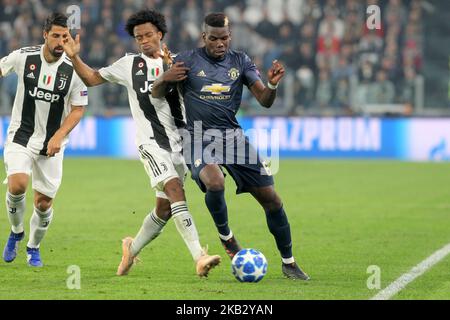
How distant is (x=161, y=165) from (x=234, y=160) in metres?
0.62

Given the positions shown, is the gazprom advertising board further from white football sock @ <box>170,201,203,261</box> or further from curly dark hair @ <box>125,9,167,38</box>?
white football sock @ <box>170,201,203,261</box>

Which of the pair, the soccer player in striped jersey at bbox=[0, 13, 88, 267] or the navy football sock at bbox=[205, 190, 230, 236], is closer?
the navy football sock at bbox=[205, 190, 230, 236]

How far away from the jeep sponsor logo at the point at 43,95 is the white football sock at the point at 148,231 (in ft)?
5.02

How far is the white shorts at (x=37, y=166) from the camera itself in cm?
927

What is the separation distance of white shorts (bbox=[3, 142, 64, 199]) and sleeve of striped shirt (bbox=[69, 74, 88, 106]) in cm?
50

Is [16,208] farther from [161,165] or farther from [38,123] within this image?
[161,165]

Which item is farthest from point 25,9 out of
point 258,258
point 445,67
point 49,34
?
point 258,258

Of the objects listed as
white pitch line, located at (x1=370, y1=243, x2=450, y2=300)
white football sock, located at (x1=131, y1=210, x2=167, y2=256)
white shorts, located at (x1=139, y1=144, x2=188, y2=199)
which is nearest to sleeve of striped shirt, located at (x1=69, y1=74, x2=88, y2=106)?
white shorts, located at (x1=139, y1=144, x2=188, y2=199)

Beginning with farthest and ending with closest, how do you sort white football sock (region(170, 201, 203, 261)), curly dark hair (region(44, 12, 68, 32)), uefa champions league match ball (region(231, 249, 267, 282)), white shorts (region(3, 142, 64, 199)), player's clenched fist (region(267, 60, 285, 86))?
white shorts (region(3, 142, 64, 199)), curly dark hair (region(44, 12, 68, 32)), white football sock (region(170, 201, 203, 261)), player's clenched fist (region(267, 60, 285, 86)), uefa champions league match ball (region(231, 249, 267, 282))

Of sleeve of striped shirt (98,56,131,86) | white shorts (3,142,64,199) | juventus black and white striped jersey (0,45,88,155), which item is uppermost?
sleeve of striped shirt (98,56,131,86)

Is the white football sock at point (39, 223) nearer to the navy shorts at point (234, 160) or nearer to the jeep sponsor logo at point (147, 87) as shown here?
the jeep sponsor logo at point (147, 87)

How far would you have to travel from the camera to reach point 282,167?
21.2 meters

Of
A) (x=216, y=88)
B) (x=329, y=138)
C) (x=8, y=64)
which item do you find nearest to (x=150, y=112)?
(x=216, y=88)

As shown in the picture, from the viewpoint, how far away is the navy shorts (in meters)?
8.33
